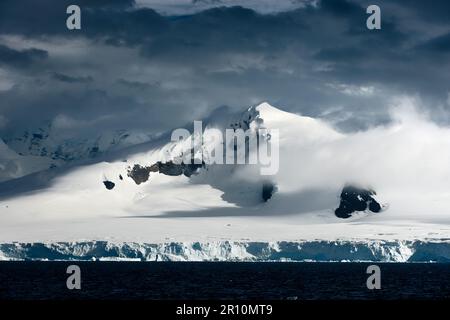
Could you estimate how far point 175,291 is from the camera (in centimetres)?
18338
